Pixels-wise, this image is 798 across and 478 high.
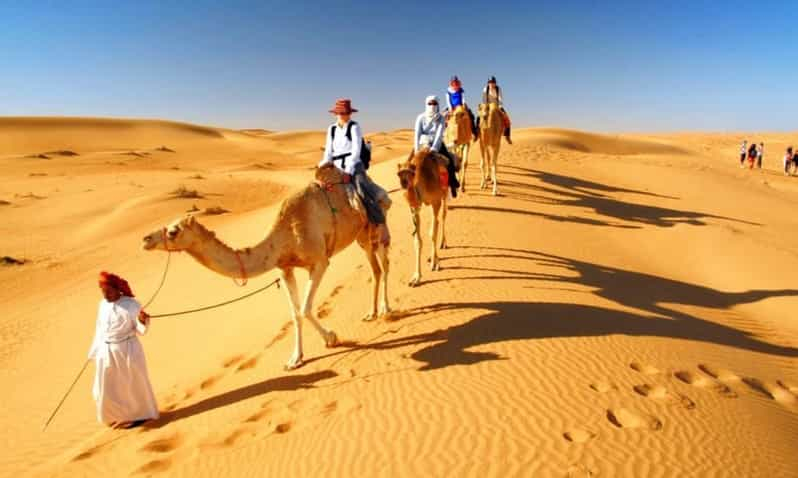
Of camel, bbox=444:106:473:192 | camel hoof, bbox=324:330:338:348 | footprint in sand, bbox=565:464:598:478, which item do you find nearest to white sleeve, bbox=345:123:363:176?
camel hoof, bbox=324:330:338:348

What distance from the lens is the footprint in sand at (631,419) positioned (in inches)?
179

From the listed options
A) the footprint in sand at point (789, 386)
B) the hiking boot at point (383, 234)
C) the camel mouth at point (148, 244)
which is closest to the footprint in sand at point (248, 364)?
the hiking boot at point (383, 234)

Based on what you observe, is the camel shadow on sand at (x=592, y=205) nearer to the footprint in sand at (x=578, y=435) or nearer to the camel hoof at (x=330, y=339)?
the camel hoof at (x=330, y=339)

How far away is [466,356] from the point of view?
6.01 m

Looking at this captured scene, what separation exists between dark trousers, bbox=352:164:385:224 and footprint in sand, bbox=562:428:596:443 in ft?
12.7

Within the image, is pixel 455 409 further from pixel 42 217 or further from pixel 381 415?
pixel 42 217

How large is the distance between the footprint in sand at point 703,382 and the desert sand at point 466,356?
0.11 ft

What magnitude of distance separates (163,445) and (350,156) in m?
4.21

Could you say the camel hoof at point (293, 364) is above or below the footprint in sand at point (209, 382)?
above

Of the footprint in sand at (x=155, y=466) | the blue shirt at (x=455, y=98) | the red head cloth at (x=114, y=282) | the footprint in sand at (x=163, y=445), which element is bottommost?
the footprint in sand at (x=163, y=445)

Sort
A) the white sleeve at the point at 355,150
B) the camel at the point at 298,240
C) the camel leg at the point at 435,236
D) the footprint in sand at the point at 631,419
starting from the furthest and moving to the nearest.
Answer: the camel leg at the point at 435,236 < the white sleeve at the point at 355,150 < the camel at the point at 298,240 < the footprint in sand at the point at 631,419

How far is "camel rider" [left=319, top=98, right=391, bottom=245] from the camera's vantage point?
691cm

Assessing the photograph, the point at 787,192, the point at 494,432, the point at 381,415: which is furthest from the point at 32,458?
the point at 787,192

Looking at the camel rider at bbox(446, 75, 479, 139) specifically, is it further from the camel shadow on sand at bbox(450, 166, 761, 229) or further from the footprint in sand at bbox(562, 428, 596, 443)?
the footprint in sand at bbox(562, 428, 596, 443)
